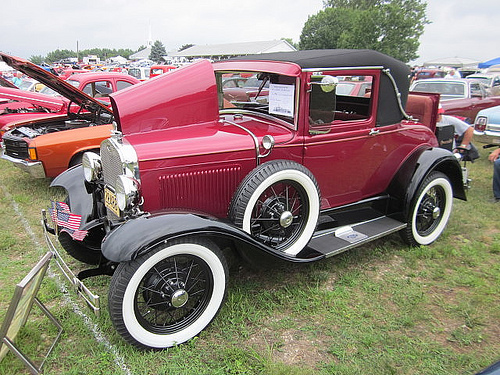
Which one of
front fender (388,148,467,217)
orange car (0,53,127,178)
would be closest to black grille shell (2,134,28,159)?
orange car (0,53,127,178)

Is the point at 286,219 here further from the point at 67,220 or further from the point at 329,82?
the point at 67,220

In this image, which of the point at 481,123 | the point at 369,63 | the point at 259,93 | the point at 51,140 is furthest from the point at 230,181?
the point at 481,123

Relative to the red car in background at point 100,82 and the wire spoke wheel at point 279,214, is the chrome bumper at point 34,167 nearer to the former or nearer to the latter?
the red car in background at point 100,82

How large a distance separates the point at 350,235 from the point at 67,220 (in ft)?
8.04

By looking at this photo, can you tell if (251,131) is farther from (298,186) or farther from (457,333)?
(457,333)

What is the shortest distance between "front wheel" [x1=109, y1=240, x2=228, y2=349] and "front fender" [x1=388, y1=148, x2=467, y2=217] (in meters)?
2.19

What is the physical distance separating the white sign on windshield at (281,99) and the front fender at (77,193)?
1.82 metres

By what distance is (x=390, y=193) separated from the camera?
399 cm

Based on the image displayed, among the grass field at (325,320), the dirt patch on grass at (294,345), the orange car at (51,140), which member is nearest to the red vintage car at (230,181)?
the grass field at (325,320)

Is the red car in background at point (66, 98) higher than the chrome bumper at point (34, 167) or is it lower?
higher

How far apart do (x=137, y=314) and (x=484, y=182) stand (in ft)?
20.7

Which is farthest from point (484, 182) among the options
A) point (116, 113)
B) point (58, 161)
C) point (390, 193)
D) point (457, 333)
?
point (58, 161)

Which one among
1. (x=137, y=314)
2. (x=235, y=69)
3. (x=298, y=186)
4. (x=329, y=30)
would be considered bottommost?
(x=137, y=314)

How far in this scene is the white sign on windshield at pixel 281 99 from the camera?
3.12 meters
